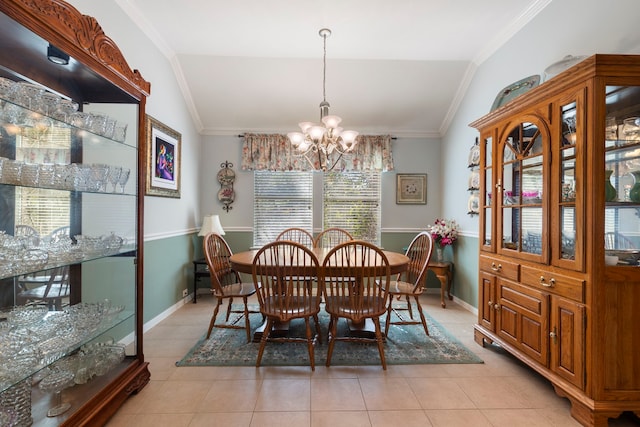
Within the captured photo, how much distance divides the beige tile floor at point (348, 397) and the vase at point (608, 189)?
4.29 ft

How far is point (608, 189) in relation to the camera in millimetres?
1629

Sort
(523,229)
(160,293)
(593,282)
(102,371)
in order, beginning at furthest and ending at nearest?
(160,293) → (523,229) → (102,371) → (593,282)

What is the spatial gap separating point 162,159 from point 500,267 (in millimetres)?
3547

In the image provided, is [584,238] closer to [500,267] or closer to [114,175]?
→ [500,267]

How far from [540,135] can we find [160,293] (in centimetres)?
379

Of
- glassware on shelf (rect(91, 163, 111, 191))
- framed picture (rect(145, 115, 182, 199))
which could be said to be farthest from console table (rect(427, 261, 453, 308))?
glassware on shelf (rect(91, 163, 111, 191))

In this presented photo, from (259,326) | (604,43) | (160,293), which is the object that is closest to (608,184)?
(604,43)

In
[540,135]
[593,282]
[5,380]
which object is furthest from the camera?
[540,135]

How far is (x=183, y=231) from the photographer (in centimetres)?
369

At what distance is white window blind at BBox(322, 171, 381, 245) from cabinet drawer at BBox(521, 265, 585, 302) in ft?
8.20

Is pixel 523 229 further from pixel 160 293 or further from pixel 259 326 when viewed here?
pixel 160 293

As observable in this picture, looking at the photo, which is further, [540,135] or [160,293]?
[160,293]

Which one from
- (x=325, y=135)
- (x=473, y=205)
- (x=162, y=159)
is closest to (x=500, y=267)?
(x=473, y=205)

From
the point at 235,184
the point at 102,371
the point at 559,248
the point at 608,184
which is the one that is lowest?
the point at 102,371
